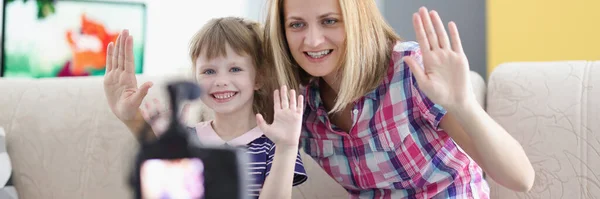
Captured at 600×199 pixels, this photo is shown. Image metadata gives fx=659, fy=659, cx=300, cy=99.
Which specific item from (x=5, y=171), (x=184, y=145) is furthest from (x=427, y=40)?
(x=5, y=171)

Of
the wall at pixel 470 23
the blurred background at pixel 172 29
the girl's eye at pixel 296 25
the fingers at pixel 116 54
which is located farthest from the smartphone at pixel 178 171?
the wall at pixel 470 23

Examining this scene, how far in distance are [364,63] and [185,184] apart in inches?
30.1

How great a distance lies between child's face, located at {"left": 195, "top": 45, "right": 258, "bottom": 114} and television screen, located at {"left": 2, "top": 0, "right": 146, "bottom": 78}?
2213mm

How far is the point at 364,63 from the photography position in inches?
46.0

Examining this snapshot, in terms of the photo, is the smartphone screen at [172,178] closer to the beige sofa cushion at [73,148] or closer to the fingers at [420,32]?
the fingers at [420,32]

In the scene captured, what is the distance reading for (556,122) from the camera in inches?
55.6

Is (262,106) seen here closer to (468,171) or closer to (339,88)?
(339,88)

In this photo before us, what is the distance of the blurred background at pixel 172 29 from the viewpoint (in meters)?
2.50

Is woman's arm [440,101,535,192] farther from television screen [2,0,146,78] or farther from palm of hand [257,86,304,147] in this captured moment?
television screen [2,0,146,78]

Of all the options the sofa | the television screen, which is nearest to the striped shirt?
the sofa

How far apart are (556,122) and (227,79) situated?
0.79 metres

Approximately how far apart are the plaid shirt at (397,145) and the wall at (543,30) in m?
1.34

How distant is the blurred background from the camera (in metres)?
2.50

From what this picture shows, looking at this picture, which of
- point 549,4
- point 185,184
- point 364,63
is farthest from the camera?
point 549,4
